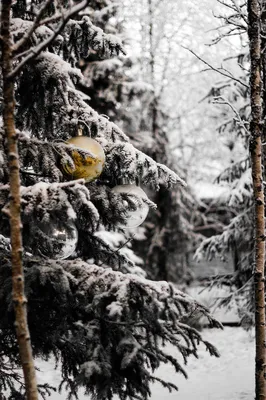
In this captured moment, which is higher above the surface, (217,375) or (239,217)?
(239,217)

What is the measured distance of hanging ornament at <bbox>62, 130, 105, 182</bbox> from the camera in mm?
3605

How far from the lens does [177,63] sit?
52.8 feet

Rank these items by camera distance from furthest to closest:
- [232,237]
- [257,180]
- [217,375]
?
[232,237], [217,375], [257,180]

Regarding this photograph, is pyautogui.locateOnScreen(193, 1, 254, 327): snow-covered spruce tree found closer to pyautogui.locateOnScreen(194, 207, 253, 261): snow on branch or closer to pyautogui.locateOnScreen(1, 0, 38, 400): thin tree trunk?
pyautogui.locateOnScreen(194, 207, 253, 261): snow on branch

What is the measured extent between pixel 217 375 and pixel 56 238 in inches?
290

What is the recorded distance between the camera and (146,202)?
3883 mm

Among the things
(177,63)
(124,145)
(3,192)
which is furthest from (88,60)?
(3,192)

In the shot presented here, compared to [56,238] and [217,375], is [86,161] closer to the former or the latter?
[56,238]

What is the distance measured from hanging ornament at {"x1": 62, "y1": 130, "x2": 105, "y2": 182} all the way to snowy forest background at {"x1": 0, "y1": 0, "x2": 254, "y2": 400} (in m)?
0.09

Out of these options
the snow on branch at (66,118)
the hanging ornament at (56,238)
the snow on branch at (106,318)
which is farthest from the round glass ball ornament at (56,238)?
the snow on branch at (66,118)

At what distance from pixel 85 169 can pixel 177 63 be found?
43.2ft

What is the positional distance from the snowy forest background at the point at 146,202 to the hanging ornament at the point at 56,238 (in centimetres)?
5

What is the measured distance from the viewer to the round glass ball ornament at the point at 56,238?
121 inches

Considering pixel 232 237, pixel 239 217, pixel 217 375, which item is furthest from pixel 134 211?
pixel 217 375
